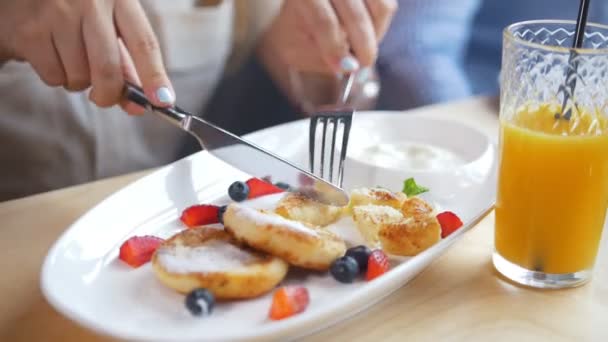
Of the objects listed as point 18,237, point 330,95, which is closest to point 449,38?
point 330,95

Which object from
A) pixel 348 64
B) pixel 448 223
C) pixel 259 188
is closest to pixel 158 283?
pixel 259 188

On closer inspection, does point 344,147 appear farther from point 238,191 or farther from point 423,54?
point 423,54

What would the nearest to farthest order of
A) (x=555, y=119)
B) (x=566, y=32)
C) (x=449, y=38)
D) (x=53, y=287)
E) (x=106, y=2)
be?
(x=53, y=287), (x=555, y=119), (x=566, y=32), (x=106, y=2), (x=449, y=38)

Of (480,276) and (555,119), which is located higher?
(555,119)

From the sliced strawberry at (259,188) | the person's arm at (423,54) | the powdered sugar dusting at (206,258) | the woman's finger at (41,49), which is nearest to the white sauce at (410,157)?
the sliced strawberry at (259,188)

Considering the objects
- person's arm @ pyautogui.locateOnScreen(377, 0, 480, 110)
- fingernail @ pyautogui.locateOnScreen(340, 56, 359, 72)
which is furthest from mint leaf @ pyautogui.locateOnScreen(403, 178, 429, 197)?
person's arm @ pyautogui.locateOnScreen(377, 0, 480, 110)

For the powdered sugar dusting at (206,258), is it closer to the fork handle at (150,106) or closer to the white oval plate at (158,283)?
the white oval plate at (158,283)

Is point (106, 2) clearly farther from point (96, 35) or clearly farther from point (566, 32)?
point (566, 32)
